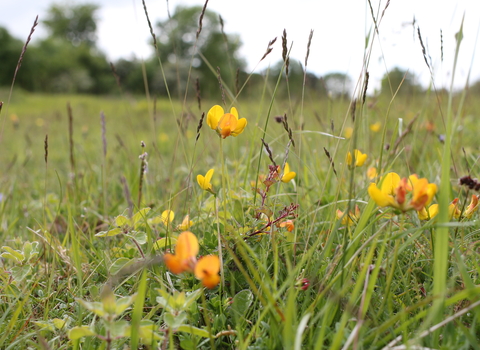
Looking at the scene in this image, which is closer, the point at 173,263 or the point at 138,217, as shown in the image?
the point at 173,263

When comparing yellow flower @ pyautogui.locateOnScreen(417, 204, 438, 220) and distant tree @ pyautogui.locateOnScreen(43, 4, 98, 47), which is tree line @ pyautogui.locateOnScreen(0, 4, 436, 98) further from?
yellow flower @ pyautogui.locateOnScreen(417, 204, 438, 220)

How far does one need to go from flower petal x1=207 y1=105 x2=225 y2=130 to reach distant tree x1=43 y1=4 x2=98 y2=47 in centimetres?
5959

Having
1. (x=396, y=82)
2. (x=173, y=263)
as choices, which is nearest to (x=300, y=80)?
(x=396, y=82)

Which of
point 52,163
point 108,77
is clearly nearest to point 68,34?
point 108,77

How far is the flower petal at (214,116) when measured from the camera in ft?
3.40

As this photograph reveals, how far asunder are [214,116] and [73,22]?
6237 centimetres

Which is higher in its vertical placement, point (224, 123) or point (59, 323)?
point (224, 123)

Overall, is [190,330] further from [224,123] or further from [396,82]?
[396,82]

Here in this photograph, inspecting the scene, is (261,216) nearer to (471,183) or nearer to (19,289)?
(471,183)

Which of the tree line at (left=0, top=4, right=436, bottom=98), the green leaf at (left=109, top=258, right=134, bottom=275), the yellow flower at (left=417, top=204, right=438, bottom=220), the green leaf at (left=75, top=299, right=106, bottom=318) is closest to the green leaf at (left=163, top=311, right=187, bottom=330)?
the green leaf at (left=75, top=299, right=106, bottom=318)

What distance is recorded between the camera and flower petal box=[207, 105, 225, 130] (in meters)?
1.04

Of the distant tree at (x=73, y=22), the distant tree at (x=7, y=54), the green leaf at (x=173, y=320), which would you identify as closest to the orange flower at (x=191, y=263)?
the green leaf at (x=173, y=320)

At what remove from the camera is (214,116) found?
1.05m

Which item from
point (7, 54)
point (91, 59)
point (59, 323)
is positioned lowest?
point (59, 323)
